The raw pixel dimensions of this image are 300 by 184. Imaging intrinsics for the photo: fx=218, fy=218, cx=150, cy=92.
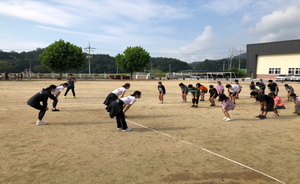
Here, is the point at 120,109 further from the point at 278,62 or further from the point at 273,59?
the point at 273,59

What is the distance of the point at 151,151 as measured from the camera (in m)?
5.51

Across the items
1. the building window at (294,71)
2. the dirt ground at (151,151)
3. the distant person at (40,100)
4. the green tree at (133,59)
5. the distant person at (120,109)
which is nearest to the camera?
the dirt ground at (151,151)

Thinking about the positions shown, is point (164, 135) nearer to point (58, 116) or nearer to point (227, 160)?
point (227, 160)

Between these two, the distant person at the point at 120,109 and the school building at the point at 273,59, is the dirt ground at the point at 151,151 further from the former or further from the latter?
the school building at the point at 273,59

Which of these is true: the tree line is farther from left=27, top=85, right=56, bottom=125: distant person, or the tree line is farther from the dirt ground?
left=27, top=85, right=56, bottom=125: distant person

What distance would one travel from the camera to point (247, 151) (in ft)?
18.2

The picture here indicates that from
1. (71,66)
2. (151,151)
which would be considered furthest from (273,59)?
(151,151)

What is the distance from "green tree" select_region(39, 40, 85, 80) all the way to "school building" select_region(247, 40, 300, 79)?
46453mm

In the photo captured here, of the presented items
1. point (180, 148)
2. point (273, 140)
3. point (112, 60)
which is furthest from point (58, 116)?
point (112, 60)

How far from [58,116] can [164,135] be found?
17.2 feet

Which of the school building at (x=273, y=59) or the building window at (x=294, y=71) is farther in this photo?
the school building at (x=273, y=59)

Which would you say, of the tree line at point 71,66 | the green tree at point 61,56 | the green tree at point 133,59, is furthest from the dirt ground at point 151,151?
the green tree at point 133,59

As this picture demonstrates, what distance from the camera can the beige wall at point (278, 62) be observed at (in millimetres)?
52344

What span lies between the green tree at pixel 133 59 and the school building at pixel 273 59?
2916cm
